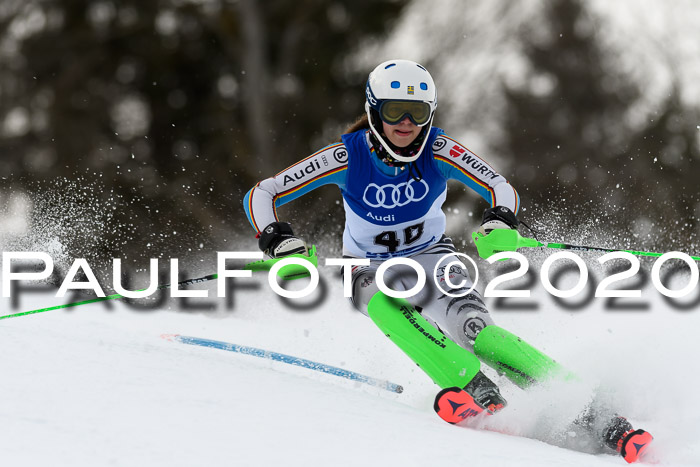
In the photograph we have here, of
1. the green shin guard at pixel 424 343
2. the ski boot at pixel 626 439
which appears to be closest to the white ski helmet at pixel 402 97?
the green shin guard at pixel 424 343

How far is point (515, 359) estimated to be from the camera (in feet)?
11.1

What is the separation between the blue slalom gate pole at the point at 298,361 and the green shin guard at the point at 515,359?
1.38 ft

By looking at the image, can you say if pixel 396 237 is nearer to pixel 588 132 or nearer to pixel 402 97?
pixel 402 97

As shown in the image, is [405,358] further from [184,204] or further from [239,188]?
[239,188]

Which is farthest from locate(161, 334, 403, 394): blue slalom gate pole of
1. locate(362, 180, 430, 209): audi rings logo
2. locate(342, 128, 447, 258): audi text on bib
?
locate(362, 180, 430, 209): audi rings logo

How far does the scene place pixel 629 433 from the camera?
3100 millimetres

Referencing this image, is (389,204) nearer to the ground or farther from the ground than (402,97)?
nearer to the ground

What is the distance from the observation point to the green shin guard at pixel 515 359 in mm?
3340

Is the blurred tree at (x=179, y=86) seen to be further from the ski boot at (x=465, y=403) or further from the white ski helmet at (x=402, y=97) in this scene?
the ski boot at (x=465, y=403)

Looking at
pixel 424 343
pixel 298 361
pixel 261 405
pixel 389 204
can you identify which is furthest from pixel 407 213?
pixel 261 405

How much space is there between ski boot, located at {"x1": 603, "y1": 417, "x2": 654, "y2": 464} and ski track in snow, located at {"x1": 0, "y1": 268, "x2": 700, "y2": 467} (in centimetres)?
6

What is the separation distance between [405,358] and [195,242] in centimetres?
713

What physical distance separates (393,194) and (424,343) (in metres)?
0.74

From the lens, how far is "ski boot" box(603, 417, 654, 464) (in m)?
3.07
